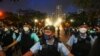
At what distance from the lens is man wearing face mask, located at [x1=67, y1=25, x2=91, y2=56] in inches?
357

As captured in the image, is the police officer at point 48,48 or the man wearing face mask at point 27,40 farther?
the man wearing face mask at point 27,40

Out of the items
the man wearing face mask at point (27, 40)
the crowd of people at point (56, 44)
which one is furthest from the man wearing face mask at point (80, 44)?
the man wearing face mask at point (27, 40)

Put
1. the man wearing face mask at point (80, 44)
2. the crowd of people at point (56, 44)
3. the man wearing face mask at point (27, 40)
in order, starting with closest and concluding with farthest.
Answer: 1. the crowd of people at point (56, 44)
2. the man wearing face mask at point (80, 44)
3. the man wearing face mask at point (27, 40)

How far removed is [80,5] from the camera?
47.2 m

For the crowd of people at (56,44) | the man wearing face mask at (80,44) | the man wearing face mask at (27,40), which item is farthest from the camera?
the man wearing face mask at (27,40)

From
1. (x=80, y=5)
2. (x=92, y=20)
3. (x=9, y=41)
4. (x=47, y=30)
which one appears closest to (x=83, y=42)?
(x=47, y=30)

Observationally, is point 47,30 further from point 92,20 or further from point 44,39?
point 92,20

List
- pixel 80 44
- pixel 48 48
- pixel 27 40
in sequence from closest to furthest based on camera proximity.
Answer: pixel 48 48 < pixel 80 44 < pixel 27 40

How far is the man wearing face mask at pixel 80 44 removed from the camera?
9.07m

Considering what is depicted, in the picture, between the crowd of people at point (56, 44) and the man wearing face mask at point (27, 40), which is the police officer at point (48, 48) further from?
the man wearing face mask at point (27, 40)

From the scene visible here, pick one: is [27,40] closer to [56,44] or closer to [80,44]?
[80,44]

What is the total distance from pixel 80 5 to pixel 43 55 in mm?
40831

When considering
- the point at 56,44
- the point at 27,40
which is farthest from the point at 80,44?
the point at 27,40

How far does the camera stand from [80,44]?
9.12 m
